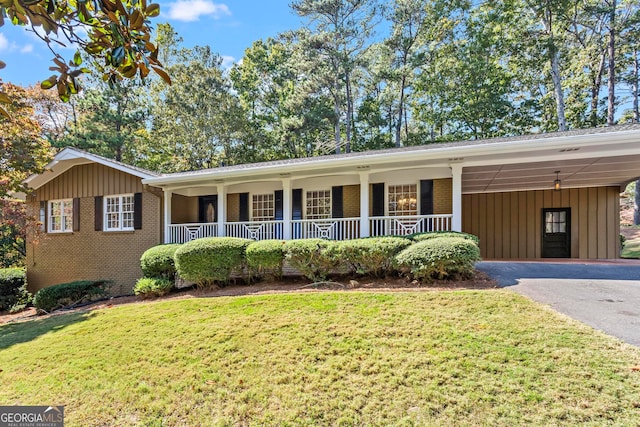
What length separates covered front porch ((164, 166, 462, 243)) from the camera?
371 inches

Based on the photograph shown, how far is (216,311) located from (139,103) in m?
24.0

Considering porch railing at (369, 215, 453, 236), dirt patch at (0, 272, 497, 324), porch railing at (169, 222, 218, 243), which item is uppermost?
porch railing at (369, 215, 453, 236)

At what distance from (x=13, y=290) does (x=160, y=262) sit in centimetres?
818

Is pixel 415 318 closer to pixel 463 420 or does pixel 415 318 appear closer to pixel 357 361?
pixel 357 361

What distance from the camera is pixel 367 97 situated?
2567 cm

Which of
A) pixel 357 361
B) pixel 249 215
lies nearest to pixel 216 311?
pixel 357 361

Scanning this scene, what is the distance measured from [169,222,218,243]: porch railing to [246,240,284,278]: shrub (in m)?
3.19

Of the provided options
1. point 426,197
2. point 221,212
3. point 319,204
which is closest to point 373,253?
point 426,197

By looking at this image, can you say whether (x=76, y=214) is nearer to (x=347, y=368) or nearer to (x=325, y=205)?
(x=325, y=205)

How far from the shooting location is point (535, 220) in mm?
Result: 11953

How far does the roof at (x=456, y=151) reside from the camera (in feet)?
22.3

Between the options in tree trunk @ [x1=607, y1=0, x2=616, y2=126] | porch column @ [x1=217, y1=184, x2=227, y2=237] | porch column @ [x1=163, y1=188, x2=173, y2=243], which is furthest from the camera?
tree trunk @ [x1=607, y1=0, x2=616, y2=126]

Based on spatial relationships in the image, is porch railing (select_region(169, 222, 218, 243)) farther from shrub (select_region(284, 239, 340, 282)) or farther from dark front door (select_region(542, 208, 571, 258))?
dark front door (select_region(542, 208, 571, 258))

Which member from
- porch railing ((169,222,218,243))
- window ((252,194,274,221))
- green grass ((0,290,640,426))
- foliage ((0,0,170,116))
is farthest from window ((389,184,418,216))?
foliage ((0,0,170,116))
